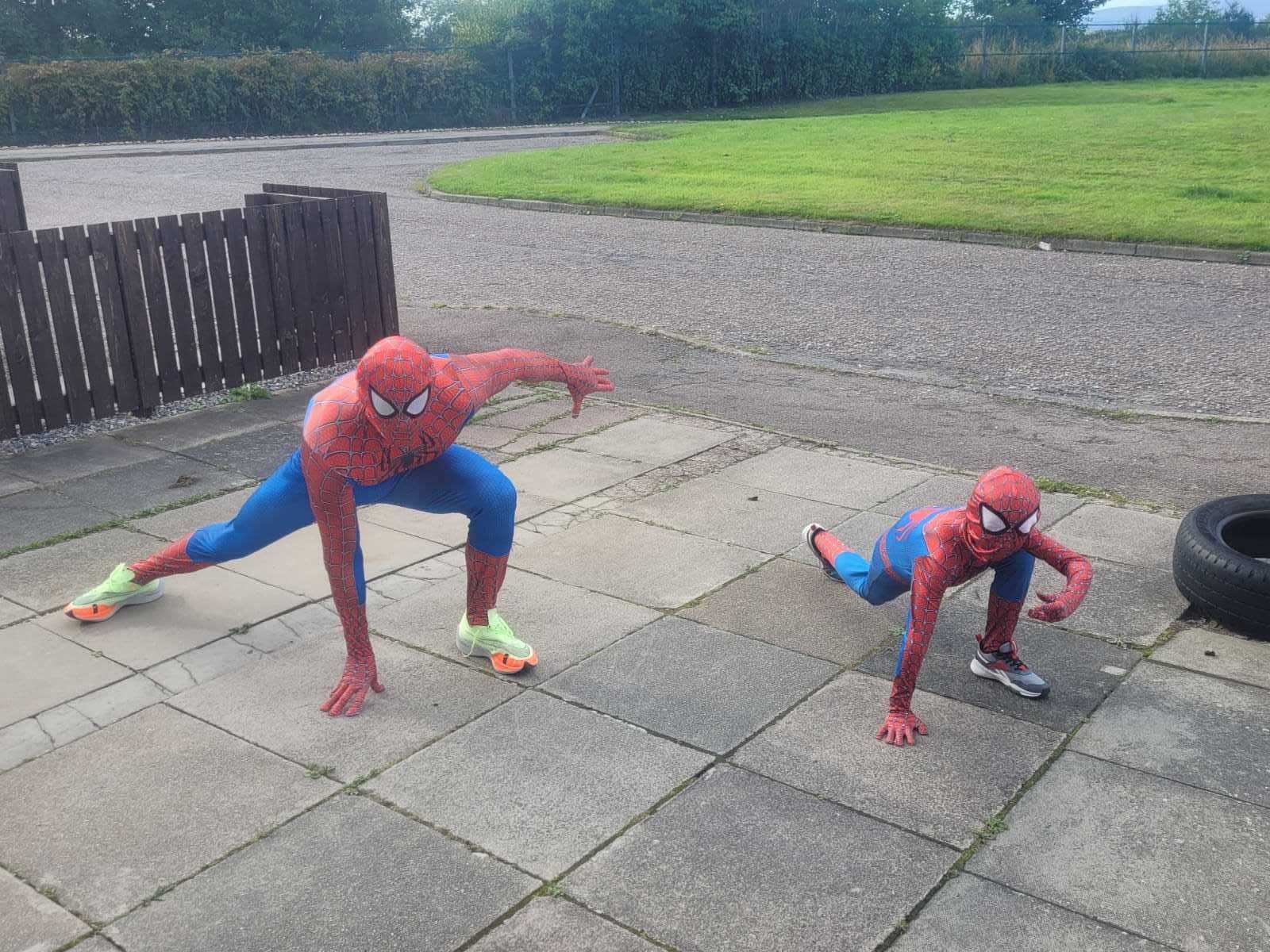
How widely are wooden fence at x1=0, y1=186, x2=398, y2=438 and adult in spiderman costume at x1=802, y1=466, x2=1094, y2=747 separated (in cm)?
584

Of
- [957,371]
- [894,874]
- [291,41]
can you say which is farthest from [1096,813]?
[291,41]

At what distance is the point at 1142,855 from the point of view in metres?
3.72

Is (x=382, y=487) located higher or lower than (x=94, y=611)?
higher

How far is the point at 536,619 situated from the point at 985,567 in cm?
200

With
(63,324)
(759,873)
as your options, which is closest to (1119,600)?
(759,873)

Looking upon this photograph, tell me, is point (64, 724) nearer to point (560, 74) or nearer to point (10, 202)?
point (10, 202)

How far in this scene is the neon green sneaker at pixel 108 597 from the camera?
210 inches

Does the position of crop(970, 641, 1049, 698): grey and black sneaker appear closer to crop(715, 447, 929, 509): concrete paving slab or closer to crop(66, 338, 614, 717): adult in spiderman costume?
crop(66, 338, 614, 717): adult in spiderman costume

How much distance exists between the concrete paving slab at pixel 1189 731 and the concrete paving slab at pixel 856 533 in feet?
5.11

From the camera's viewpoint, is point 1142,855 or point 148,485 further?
point 148,485

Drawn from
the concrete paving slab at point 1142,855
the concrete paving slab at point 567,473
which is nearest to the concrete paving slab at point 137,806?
the concrete paving slab at point 1142,855

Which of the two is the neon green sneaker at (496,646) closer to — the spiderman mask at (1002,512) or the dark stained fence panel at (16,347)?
the spiderman mask at (1002,512)

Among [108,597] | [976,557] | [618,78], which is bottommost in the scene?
[108,597]

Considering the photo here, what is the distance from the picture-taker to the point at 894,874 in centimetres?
361
